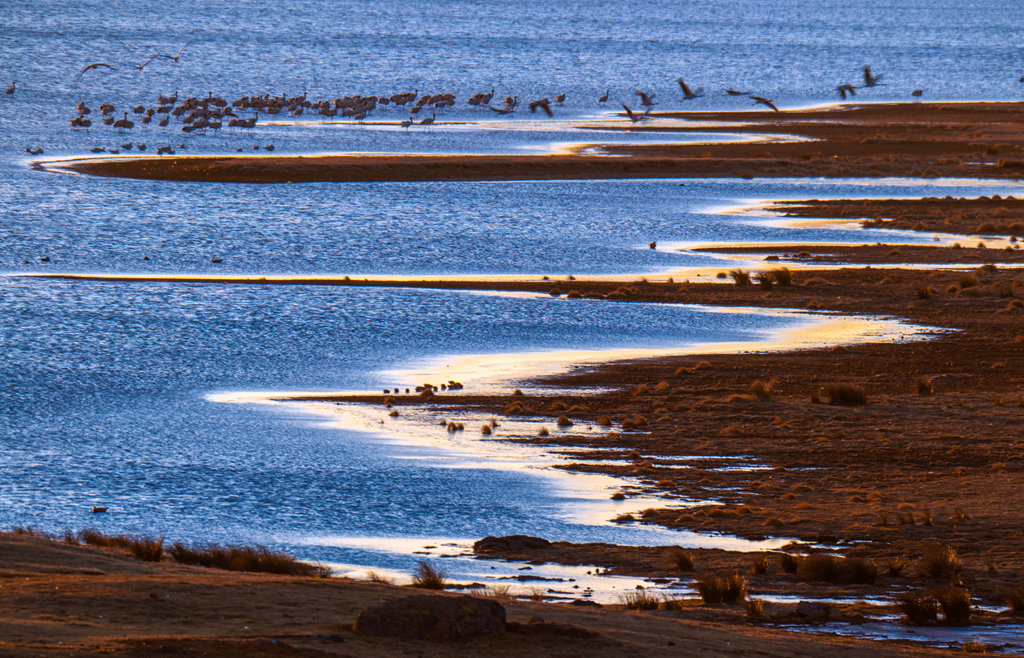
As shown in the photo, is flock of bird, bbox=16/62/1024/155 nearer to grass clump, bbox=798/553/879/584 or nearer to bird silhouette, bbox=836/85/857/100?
bird silhouette, bbox=836/85/857/100

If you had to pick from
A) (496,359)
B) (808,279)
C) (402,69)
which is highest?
(402,69)

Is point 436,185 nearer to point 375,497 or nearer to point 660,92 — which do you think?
point 375,497

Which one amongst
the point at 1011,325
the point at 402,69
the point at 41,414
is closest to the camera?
the point at 41,414

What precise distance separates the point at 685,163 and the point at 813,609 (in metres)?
47.2

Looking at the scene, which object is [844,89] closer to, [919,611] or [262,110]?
[262,110]

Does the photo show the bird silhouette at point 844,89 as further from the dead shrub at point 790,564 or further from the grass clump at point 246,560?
the grass clump at point 246,560

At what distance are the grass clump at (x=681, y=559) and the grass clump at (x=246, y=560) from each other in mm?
3273

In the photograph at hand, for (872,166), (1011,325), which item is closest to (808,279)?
(1011,325)

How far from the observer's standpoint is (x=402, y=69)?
125 metres

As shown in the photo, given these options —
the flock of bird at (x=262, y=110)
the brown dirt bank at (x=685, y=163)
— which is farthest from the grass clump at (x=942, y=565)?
the flock of bird at (x=262, y=110)

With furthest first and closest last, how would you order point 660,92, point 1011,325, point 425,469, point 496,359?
point 660,92 → point 1011,325 → point 496,359 → point 425,469

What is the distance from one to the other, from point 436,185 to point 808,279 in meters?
21.8

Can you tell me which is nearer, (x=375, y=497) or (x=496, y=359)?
(x=375, y=497)

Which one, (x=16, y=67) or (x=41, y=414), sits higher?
(x=16, y=67)
